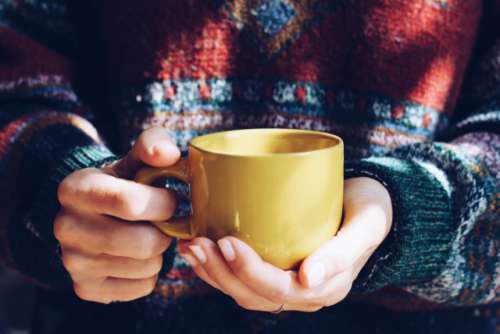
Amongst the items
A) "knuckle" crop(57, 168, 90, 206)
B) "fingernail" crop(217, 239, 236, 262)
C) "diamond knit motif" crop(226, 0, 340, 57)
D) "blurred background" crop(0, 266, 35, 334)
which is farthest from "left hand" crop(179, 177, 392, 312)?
"blurred background" crop(0, 266, 35, 334)

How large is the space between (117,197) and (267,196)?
14 cm

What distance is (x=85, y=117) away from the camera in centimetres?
78

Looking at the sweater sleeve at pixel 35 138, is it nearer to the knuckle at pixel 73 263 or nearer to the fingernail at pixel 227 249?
the knuckle at pixel 73 263

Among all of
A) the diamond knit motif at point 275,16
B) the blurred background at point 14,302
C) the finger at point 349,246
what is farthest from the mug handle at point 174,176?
the blurred background at point 14,302

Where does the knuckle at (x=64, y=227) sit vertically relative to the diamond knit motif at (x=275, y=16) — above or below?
below

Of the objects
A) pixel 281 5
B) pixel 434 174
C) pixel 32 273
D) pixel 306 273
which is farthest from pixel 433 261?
pixel 32 273

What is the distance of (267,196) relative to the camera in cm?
43

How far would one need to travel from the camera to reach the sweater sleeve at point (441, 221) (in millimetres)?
551

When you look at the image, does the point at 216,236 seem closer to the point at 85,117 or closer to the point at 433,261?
the point at 433,261

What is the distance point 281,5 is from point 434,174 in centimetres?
30

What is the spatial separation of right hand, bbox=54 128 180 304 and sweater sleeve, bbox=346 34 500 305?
22 centimetres

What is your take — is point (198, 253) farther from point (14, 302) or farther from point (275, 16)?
point (14, 302)

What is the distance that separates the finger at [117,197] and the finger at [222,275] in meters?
0.05

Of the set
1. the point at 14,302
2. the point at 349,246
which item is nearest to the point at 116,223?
the point at 349,246
